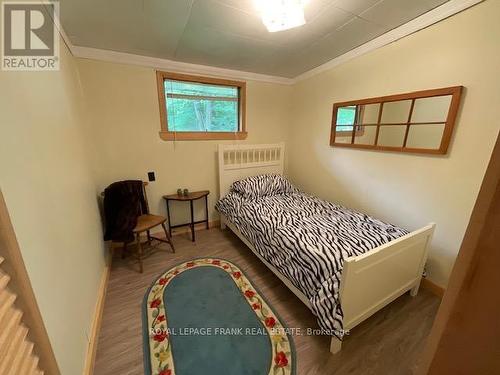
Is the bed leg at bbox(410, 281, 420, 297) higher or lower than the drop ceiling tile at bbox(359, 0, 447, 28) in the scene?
lower

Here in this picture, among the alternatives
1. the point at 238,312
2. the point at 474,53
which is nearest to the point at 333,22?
the point at 474,53

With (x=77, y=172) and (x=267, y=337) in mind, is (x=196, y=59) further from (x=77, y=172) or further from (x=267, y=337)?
(x=267, y=337)

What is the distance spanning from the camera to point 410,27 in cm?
177

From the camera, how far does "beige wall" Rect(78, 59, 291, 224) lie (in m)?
2.25

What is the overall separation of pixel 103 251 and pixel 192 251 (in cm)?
91

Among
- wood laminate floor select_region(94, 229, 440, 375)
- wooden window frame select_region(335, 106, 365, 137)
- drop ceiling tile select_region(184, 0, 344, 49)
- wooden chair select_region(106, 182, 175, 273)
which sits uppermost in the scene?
drop ceiling tile select_region(184, 0, 344, 49)

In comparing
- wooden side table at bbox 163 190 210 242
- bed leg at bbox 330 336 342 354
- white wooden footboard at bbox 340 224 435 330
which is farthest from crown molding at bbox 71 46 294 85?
bed leg at bbox 330 336 342 354

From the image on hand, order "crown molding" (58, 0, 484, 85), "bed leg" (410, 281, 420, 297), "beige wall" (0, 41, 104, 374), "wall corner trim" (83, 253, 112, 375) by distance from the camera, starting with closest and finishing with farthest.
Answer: "beige wall" (0, 41, 104, 374) < "wall corner trim" (83, 253, 112, 375) < "crown molding" (58, 0, 484, 85) < "bed leg" (410, 281, 420, 297)

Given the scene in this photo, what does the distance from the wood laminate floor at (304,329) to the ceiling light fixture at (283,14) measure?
2.13 meters

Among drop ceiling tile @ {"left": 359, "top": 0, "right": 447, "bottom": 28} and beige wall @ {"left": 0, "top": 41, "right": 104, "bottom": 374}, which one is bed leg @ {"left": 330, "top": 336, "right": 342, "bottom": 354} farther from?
drop ceiling tile @ {"left": 359, "top": 0, "right": 447, "bottom": 28}

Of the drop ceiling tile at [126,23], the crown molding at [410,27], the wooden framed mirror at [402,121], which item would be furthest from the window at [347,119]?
the drop ceiling tile at [126,23]

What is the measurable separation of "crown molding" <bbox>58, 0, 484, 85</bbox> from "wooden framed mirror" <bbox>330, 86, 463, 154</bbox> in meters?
0.52

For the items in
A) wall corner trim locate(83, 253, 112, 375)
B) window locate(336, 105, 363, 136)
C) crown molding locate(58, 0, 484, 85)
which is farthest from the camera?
window locate(336, 105, 363, 136)

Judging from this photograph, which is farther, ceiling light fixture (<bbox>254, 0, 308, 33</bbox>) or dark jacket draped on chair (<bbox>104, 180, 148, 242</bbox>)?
dark jacket draped on chair (<bbox>104, 180, 148, 242</bbox>)
